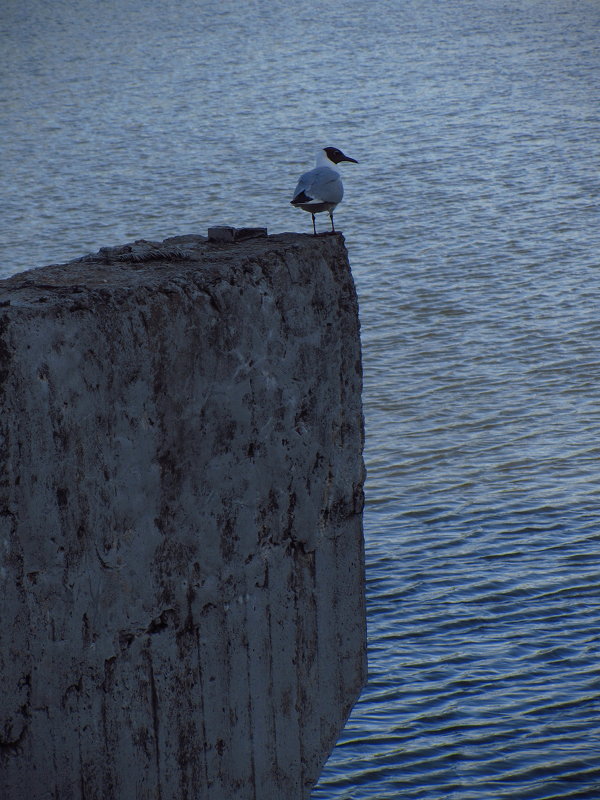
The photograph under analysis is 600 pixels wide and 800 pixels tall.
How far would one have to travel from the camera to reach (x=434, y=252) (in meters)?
17.6

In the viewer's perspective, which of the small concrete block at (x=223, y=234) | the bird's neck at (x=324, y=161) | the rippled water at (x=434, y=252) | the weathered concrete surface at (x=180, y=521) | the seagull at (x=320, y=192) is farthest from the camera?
the rippled water at (x=434, y=252)

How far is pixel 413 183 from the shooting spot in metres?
21.8

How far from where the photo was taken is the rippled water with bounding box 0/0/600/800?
7.44m

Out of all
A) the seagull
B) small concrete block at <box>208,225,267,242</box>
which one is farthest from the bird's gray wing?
small concrete block at <box>208,225,267,242</box>

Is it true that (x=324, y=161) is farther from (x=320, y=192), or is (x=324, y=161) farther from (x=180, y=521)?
(x=180, y=521)

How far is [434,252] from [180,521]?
535 inches

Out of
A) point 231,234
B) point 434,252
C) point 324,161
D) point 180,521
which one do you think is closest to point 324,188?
point 324,161

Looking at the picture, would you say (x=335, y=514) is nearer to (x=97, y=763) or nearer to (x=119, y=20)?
(x=97, y=763)

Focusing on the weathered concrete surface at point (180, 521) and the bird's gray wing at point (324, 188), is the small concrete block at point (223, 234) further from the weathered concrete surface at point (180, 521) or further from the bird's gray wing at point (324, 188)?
→ the bird's gray wing at point (324, 188)

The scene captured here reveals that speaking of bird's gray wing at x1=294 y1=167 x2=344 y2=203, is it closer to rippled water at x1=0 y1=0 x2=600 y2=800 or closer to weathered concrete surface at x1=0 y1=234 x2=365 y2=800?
weathered concrete surface at x1=0 y1=234 x2=365 y2=800

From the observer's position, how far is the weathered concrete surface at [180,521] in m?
3.99

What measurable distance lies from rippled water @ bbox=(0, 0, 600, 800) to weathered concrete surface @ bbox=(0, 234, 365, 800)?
83.9 inches

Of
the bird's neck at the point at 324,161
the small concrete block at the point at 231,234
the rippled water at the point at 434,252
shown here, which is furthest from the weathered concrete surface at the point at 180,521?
the rippled water at the point at 434,252

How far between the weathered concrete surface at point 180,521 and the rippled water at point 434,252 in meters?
2.13
